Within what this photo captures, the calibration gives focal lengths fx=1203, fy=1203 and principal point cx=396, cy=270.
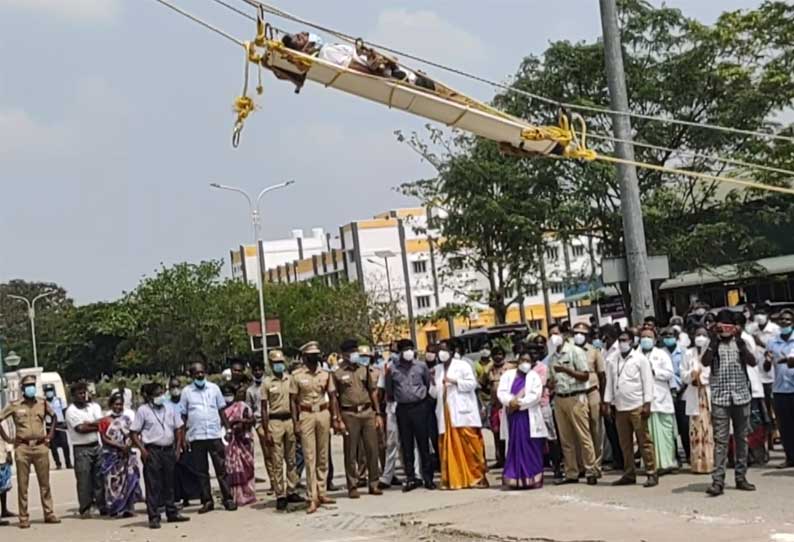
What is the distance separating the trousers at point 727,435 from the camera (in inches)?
463

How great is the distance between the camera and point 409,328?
67.5m

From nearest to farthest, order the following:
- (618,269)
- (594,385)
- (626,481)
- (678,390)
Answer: (626,481), (594,385), (678,390), (618,269)

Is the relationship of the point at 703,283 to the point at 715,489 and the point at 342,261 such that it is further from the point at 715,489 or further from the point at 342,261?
the point at 342,261

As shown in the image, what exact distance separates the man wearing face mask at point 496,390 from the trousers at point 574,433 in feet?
3.84

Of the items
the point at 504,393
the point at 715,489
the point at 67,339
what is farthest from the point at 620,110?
the point at 67,339

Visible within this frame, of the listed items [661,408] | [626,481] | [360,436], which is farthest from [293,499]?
[661,408]

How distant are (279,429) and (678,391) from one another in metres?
4.75

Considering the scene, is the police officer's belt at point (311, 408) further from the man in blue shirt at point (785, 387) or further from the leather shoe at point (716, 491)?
the man in blue shirt at point (785, 387)

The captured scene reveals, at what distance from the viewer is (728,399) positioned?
11852 millimetres

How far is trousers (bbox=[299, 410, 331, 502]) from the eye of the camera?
13.9m

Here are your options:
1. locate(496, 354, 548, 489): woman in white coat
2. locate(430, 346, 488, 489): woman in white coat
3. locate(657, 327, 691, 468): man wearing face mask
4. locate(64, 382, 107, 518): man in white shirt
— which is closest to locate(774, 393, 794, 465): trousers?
locate(657, 327, 691, 468): man wearing face mask

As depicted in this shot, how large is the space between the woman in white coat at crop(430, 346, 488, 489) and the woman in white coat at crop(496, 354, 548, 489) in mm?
434

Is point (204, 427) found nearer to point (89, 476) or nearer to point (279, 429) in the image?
point (279, 429)

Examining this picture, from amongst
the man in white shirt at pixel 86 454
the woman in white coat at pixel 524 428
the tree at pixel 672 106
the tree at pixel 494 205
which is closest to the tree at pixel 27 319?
the tree at pixel 494 205
